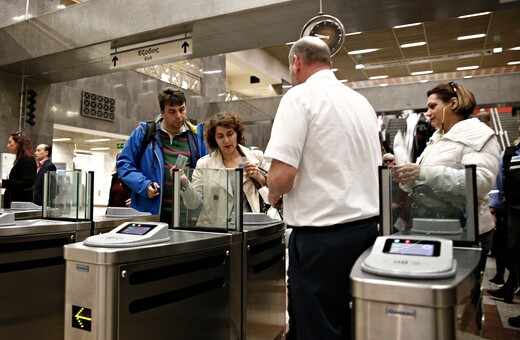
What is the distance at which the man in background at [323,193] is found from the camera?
4.76 ft

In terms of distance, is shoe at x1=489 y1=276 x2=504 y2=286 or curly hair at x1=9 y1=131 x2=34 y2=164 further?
shoe at x1=489 y1=276 x2=504 y2=286

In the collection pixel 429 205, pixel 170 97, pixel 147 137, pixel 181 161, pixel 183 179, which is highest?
pixel 170 97

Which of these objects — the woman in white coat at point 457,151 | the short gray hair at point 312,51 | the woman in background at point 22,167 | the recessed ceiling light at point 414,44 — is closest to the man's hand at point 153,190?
the short gray hair at point 312,51

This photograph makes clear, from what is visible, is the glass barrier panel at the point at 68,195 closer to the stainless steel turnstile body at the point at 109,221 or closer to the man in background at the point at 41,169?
the stainless steel turnstile body at the point at 109,221

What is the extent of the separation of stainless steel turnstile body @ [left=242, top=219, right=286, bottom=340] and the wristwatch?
2.33 m

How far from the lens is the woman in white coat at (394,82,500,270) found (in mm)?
1593

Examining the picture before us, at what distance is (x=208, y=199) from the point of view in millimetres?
2146

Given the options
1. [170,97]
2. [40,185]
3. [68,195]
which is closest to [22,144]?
[40,185]

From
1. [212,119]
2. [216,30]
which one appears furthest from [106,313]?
[216,30]

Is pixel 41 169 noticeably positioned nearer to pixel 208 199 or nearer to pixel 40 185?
pixel 40 185

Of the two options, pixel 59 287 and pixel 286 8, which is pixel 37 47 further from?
pixel 59 287

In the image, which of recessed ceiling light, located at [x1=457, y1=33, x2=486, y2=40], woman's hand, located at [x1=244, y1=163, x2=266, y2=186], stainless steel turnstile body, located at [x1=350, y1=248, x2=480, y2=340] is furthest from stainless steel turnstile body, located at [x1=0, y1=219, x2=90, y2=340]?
recessed ceiling light, located at [x1=457, y1=33, x2=486, y2=40]

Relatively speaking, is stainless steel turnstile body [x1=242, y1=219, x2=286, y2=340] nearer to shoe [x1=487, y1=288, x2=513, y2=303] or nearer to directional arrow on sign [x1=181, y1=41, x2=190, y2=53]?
shoe [x1=487, y1=288, x2=513, y2=303]

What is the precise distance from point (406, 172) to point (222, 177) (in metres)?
0.89
